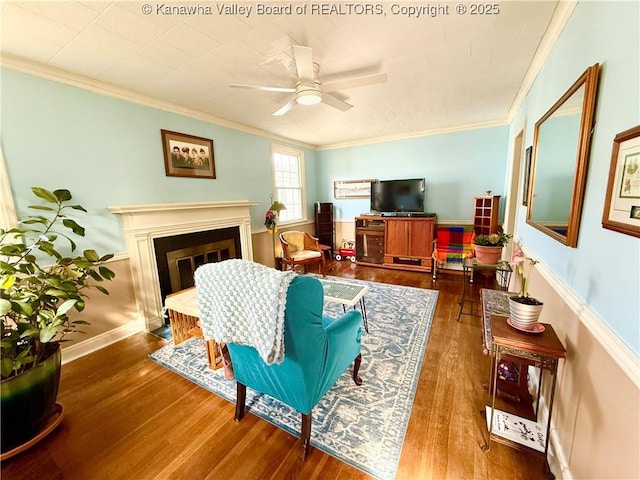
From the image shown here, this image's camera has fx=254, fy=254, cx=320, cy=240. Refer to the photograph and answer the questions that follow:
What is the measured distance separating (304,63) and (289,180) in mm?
3272

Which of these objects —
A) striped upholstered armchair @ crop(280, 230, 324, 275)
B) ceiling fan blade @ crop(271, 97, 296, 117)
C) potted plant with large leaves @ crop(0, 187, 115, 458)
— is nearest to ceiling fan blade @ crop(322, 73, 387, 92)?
ceiling fan blade @ crop(271, 97, 296, 117)

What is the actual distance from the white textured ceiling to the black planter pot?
2.12m

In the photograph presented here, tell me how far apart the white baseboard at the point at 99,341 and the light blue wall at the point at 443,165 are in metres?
4.26

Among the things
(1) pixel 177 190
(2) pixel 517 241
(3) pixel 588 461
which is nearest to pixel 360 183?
(2) pixel 517 241

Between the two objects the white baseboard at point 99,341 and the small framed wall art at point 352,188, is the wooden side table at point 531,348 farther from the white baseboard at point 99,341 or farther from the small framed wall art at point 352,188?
the small framed wall art at point 352,188

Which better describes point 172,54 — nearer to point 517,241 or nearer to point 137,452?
point 137,452

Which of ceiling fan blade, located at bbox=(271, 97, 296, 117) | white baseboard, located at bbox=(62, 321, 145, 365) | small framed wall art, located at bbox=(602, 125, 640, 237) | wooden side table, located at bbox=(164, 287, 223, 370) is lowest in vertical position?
white baseboard, located at bbox=(62, 321, 145, 365)

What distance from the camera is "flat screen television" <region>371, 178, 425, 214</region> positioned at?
4.55 m

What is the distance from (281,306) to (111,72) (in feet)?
8.64

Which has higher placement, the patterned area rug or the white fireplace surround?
the white fireplace surround

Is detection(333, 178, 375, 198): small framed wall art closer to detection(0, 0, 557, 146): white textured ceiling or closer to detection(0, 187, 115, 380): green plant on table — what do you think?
detection(0, 0, 557, 146): white textured ceiling

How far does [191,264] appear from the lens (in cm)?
323

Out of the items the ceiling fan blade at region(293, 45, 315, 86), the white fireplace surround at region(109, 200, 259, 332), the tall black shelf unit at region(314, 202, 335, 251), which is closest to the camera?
the ceiling fan blade at region(293, 45, 315, 86)

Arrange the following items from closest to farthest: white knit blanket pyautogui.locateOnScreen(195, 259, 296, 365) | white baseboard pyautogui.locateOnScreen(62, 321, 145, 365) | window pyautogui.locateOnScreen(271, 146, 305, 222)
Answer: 1. white knit blanket pyautogui.locateOnScreen(195, 259, 296, 365)
2. white baseboard pyautogui.locateOnScreen(62, 321, 145, 365)
3. window pyautogui.locateOnScreen(271, 146, 305, 222)
